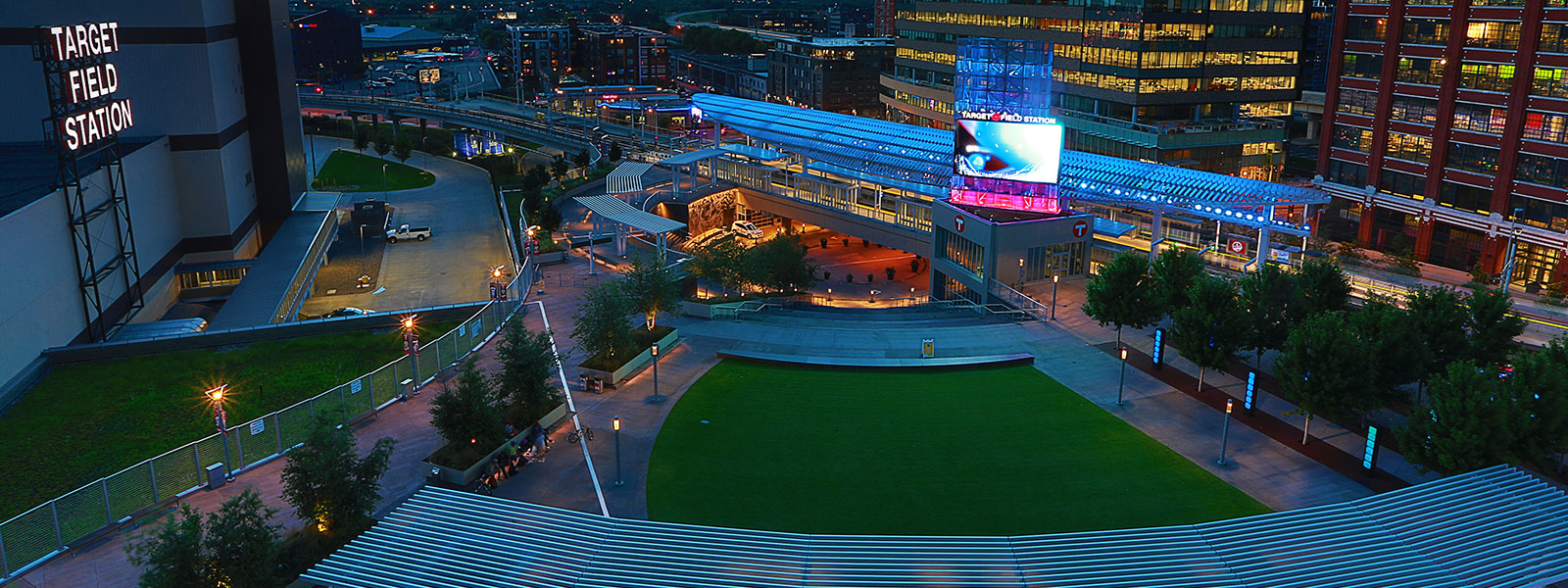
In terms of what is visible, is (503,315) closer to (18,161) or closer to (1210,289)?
(18,161)

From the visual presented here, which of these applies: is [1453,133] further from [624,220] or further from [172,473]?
[172,473]

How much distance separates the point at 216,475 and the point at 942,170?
51568mm

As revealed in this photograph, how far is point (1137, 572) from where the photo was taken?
25.2 m

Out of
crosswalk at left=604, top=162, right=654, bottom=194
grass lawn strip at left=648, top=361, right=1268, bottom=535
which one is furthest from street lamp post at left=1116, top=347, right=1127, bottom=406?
crosswalk at left=604, top=162, right=654, bottom=194

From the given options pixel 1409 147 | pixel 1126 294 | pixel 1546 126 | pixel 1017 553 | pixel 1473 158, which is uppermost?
pixel 1546 126

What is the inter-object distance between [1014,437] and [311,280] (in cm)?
5077

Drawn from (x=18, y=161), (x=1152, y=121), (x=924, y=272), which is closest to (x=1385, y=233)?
(x=1152, y=121)

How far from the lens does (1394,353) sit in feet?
115

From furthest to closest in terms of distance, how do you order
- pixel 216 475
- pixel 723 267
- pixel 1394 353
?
pixel 723 267
pixel 1394 353
pixel 216 475

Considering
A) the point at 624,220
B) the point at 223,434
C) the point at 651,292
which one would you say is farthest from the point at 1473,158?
the point at 223,434

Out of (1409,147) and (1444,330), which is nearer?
(1444,330)

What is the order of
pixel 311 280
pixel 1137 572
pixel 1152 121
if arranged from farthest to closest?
1. pixel 1152 121
2. pixel 311 280
3. pixel 1137 572

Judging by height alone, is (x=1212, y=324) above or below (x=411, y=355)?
above

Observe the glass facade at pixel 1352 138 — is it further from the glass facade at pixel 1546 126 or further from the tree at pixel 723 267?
the tree at pixel 723 267
